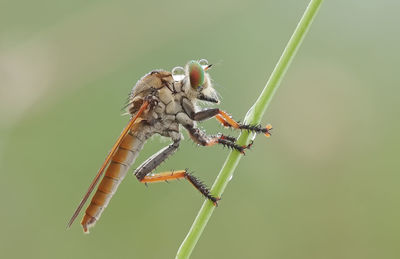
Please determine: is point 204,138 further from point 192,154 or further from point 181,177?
point 192,154

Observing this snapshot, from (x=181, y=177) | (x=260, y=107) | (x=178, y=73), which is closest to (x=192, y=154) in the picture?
(x=178, y=73)

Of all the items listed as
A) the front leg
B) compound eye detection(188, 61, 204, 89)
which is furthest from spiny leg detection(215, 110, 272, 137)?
compound eye detection(188, 61, 204, 89)

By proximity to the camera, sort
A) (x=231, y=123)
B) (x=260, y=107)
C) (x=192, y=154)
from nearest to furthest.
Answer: (x=260, y=107) < (x=231, y=123) < (x=192, y=154)

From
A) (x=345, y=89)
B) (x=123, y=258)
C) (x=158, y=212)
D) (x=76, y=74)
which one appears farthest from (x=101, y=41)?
(x=345, y=89)

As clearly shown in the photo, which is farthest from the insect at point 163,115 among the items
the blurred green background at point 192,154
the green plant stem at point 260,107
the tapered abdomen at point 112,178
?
A: the blurred green background at point 192,154

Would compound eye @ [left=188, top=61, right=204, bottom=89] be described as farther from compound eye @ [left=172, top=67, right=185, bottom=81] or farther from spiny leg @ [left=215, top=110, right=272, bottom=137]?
spiny leg @ [left=215, top=110, right=272, bottom=137]
